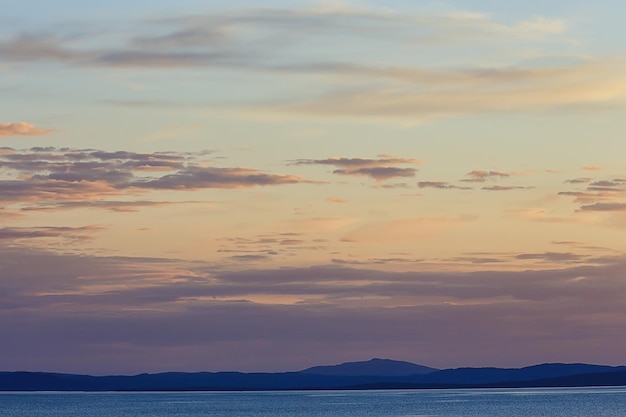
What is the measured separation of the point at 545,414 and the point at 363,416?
1046 inches

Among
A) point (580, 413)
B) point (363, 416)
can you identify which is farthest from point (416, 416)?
point (580, 413)

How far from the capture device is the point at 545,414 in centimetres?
19250

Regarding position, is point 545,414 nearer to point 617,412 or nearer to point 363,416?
point 617,412

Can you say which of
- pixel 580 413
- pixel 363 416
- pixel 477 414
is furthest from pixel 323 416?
pixel 580 413

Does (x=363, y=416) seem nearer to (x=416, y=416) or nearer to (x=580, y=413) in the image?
(x=416, y=416)

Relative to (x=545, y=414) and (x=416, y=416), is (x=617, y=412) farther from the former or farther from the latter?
(x=416, y=416)

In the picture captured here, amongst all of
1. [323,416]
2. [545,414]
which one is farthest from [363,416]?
[545,414]

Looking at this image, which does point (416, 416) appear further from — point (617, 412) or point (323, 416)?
point (617, 412)

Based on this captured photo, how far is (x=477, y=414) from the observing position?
198 meters

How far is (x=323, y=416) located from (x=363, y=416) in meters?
5.92

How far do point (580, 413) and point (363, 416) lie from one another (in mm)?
31607

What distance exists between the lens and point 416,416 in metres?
191

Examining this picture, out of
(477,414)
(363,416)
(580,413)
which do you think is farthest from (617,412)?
(363,416)

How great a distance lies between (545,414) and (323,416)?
32421mm
